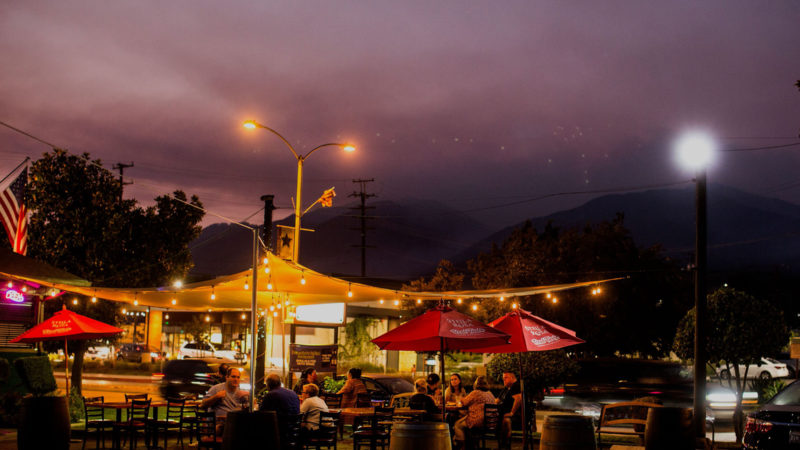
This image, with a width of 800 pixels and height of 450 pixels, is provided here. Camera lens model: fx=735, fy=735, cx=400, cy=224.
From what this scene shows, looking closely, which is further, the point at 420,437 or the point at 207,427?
the point at 207,427

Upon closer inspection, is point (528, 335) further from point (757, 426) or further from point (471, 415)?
point (757, 426)

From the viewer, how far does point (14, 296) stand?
55.4ft

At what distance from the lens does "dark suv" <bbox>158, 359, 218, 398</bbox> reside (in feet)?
74.8

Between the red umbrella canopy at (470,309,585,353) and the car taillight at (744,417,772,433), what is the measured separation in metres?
2.98

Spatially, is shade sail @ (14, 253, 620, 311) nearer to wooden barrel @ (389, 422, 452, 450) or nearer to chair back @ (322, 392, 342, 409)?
chair back @ (322, 392, 342, 409)

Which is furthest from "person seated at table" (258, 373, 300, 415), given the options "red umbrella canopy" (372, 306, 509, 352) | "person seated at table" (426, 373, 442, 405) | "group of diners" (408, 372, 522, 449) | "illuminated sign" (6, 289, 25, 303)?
"illuminated sign" (6, 289, 25, 303)

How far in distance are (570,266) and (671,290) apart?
20.4ft

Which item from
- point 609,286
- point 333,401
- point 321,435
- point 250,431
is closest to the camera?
point 250,431

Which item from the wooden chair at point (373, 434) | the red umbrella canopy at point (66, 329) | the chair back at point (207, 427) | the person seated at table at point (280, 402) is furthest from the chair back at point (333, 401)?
the red umbrella canopy at point (66, 329)

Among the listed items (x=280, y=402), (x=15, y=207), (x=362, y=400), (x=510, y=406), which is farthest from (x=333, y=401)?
(x=15, y=207)

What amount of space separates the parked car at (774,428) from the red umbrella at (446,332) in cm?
328

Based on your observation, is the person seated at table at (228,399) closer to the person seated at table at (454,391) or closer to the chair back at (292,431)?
the chair back at (292,431)

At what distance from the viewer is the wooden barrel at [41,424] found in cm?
812

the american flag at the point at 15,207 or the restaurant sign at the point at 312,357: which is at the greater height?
the american flag at the point at 15,207
